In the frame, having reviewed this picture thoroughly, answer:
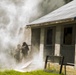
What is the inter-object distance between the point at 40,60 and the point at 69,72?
4.23 meters

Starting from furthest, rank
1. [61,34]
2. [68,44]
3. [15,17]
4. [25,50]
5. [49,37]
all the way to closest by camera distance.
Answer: [15,17] → [25,50] → [49,37] → [61,34] → [68,44]

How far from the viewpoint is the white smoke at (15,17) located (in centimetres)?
2862

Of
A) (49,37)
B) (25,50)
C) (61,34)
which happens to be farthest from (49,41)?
(25,50)

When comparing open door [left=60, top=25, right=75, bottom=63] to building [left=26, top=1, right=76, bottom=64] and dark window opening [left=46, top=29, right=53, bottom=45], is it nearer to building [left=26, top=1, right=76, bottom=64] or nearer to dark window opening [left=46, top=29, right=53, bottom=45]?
building [left=26, top=1, right=76, bottom=64]

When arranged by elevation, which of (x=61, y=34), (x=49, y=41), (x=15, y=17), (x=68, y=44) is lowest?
(x=68, y=44)

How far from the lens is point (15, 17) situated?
104 feet

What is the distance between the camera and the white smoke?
28625 millimetres

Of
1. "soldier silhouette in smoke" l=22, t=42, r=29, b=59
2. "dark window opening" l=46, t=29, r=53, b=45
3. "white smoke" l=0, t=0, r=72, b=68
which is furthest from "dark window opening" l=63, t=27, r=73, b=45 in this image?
"white smoke" l=0, t=0, r=72, b=68

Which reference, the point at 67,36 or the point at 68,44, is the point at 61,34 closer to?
the point at 67,36

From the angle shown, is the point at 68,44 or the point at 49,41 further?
the point at 49,41

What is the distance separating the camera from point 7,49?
2938cm

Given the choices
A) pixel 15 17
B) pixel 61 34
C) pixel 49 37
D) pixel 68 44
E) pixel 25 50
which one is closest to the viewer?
pixel 68 44

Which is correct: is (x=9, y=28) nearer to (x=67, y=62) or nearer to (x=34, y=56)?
(x=34, y=56)

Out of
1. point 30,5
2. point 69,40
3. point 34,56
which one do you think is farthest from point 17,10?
point 69,40
